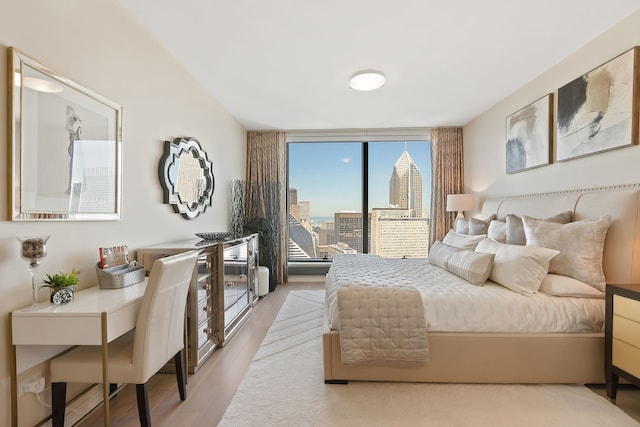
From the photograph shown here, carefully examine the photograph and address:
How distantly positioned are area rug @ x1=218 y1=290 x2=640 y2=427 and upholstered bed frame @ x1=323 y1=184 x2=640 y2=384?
7cm

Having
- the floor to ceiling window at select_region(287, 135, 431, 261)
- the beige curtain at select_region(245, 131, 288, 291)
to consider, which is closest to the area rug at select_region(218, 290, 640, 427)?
the beige curtain at select_region(245, 131, 288, 291)

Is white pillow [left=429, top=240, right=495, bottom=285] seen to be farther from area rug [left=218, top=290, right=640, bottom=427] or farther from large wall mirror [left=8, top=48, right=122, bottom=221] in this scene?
large wall mirror [left=8, top=48, right=122, bottom=221]

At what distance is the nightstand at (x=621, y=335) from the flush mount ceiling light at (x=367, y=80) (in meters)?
2.57

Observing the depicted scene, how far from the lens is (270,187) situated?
512cm

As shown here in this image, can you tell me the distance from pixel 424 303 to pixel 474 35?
220 cm

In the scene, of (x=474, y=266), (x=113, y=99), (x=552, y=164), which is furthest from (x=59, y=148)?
(x=552, y=164)

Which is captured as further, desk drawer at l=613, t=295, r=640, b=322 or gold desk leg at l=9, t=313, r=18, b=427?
desk drawer at l=613, t=295, r=640, b=322

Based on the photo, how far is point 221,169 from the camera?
414 centimetres

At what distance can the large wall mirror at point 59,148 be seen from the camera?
4.67 ft

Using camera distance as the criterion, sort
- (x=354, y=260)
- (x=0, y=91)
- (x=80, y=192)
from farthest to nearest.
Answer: (x=354, y=260)
(x=80, y=192)
(x=0, y=91)

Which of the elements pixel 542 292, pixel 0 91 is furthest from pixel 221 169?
pixel 542 292

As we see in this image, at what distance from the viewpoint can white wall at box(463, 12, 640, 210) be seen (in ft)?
7.39

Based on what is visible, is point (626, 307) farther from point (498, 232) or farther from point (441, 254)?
point (441, 254)

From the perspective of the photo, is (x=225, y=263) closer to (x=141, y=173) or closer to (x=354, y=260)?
(x=141, y=173)
